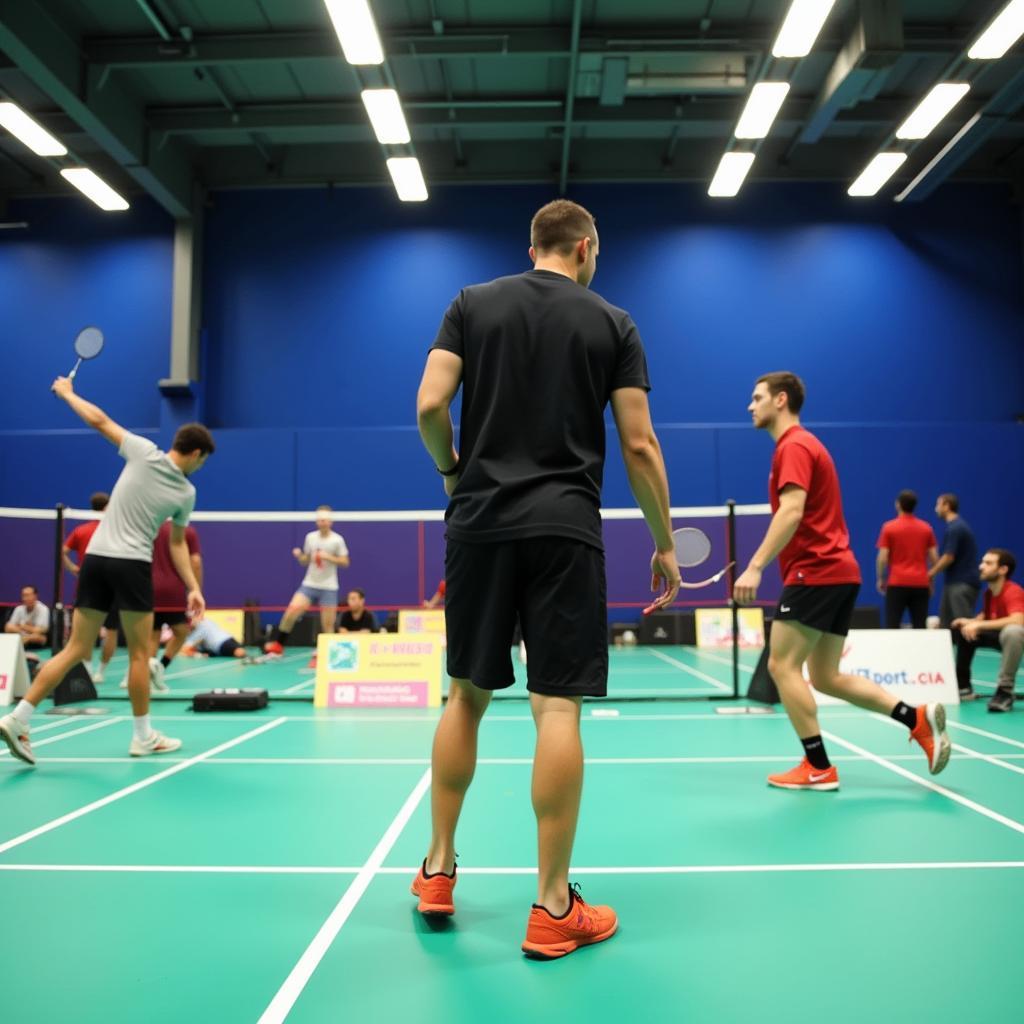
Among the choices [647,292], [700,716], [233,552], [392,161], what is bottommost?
[700,716]

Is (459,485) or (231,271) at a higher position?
(231,271)

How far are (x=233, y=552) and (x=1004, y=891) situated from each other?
40.3ft

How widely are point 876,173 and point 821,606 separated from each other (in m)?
11.9

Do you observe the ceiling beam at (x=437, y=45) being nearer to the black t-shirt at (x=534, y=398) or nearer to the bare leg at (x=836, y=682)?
the bare leg at (x=836, y=682)

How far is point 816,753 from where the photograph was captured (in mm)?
3953

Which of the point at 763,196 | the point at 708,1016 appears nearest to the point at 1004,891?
the point at 708,1016

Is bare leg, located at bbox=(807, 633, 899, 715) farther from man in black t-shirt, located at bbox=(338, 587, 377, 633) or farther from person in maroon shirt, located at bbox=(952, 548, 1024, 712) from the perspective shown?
man in black t-shirt, located at bbox=(338, 587, 377, 633)

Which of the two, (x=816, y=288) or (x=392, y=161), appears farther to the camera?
(x=816, y=288)

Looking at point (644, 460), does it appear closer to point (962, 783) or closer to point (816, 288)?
point (962, 783)

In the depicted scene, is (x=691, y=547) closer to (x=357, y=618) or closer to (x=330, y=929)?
(x=330, y=929)

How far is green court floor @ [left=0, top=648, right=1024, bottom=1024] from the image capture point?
6.26ft

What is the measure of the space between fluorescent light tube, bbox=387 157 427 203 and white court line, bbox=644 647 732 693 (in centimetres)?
796

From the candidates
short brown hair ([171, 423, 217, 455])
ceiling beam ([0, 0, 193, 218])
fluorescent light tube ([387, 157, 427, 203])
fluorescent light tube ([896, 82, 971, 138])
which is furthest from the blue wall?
short brown hair ([171, 423, 217, 455])

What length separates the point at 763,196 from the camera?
609 inches
